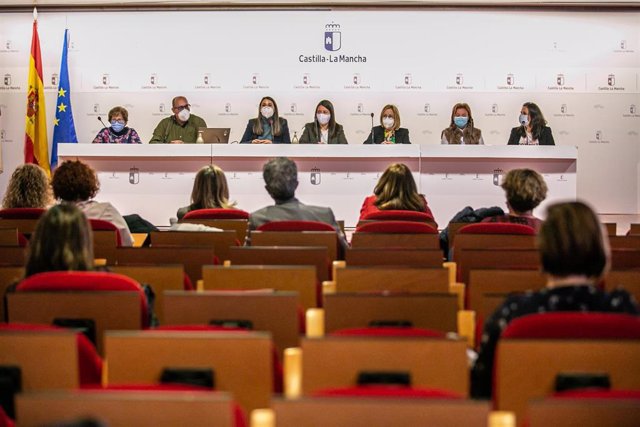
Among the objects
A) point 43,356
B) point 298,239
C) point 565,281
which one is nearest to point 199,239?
point 298,239

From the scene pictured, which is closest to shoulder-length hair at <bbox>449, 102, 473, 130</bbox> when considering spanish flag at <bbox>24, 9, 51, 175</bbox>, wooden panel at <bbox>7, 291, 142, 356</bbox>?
spanish flag at <bbox>24, 9, 51, 175</bbox>

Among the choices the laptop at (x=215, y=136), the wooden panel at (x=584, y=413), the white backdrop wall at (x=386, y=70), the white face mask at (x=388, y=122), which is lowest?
the wooden panel at (x=584, y=413)

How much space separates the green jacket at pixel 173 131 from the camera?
10.1 meters

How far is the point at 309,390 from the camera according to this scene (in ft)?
7.41

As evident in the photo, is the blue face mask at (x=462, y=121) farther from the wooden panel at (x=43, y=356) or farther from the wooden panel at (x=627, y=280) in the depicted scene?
the wooden panel at (x=43, y=356)

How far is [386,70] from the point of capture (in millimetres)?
10602

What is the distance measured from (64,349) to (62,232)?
3.34 feet

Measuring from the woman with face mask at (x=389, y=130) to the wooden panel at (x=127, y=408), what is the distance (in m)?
8.17

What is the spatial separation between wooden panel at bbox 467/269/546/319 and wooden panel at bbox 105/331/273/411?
1.31m

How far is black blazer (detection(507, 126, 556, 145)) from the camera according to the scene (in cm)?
967

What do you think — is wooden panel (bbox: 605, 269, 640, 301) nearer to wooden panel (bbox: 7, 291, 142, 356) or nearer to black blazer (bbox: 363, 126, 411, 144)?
wooden panel (bbox: 7, 291, 142, 356)

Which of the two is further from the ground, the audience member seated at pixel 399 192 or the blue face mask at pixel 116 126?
the blue face mask at pixel 116 126

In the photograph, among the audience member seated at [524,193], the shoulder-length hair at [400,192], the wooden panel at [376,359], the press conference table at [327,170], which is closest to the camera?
the wooden panel at [376,359]

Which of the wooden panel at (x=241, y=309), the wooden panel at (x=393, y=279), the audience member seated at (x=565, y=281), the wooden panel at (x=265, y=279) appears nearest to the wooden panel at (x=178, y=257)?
the wooden panel at (x=265, y=279)
